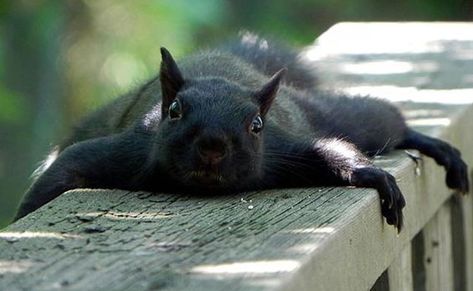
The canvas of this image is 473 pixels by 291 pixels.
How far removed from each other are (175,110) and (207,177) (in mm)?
353

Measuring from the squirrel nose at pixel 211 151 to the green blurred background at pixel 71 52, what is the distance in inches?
115

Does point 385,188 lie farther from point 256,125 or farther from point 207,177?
point 256,125

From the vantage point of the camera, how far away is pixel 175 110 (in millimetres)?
4043

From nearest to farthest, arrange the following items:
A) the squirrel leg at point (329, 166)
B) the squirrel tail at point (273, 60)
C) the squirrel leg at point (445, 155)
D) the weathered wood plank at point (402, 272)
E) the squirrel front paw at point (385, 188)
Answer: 1. the squirrel front paw at point (385, 188)
2. the weathered wood plank at point (402, 272)
3. the squirrel leg at point (329, 166)
4. the squirrel leg at point (445, 155)
5. the squirrel tail at point (273, 60)

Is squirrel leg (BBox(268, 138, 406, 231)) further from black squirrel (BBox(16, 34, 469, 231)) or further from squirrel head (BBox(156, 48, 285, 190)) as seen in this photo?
squirrel head (BBox(156, 48, 285, 190))

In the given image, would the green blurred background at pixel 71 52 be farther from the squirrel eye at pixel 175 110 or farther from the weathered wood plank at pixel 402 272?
the weathered wood plank at pixel 402 272

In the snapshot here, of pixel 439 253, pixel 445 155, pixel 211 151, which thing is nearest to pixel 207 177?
pixel 211 151

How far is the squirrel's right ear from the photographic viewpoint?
4.10 metres

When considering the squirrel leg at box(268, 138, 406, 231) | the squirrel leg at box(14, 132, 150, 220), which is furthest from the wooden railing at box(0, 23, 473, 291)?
the squirrel leg at box(14, 132, 150, 220)

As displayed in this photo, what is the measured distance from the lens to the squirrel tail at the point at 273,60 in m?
5.59

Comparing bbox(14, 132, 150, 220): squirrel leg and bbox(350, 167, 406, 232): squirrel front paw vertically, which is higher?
bbox(14, 132, 150, 220): squirrel leg

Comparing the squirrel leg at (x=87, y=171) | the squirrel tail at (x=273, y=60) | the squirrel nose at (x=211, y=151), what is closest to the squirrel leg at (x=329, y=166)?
the squirrel nose at (x=211, y=151)

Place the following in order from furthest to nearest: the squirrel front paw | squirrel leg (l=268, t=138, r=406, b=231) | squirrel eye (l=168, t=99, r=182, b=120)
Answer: squirrel eye (l=168, t=99, r=182, b=120)
squirrel leg (l=268, t=138, r=406, b=231)
the squirrel front paw

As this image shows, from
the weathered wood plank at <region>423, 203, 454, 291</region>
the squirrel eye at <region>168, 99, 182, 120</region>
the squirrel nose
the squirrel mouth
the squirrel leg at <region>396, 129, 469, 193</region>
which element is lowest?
the weathered wood plank at <region>423, 203, 454, 291</region>
